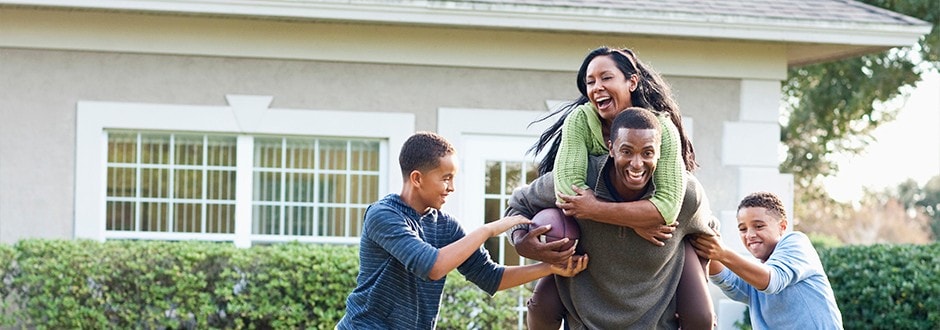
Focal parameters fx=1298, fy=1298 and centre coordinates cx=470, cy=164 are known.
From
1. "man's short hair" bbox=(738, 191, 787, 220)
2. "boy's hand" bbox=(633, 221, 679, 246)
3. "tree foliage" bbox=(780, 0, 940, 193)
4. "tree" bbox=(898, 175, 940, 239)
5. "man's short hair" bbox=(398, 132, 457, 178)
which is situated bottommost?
"tree" bbox=(898, 175, 940, 239)

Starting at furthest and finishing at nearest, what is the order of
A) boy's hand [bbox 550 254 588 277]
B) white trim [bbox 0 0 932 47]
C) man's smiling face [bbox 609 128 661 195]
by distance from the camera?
white trim [bbox 0 0 932 47], boy's hand [bbox 550 254 588 277], man's smiling face [bbox 609 128 661 195]

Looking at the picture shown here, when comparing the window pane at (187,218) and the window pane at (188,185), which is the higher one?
the window pane at (188,185)

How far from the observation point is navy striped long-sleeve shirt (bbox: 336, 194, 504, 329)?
14.8ft

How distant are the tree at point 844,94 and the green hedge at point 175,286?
6.94 m

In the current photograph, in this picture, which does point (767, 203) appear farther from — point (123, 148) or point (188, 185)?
point (123, 148)

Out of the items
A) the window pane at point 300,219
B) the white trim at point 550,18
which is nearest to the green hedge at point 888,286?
the white trim at point 550,18

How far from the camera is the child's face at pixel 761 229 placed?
531cm

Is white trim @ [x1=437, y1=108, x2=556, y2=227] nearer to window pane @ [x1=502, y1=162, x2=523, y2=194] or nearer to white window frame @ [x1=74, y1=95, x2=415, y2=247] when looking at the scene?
window pane @ [x1=502, y1=162, x2=523, y2=194]

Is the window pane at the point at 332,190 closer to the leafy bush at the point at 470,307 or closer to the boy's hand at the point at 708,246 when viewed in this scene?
the leafy bush at the point at 470,307

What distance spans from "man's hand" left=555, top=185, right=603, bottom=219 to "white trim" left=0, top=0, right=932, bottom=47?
4.82m

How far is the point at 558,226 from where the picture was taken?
4328 millimetres

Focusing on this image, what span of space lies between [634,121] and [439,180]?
2.74 ft

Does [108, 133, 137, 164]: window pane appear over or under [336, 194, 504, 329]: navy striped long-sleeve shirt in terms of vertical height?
over

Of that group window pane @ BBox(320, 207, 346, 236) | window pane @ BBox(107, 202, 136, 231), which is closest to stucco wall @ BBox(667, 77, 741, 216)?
window pane @ BBox(320, 207, 346, 236)
